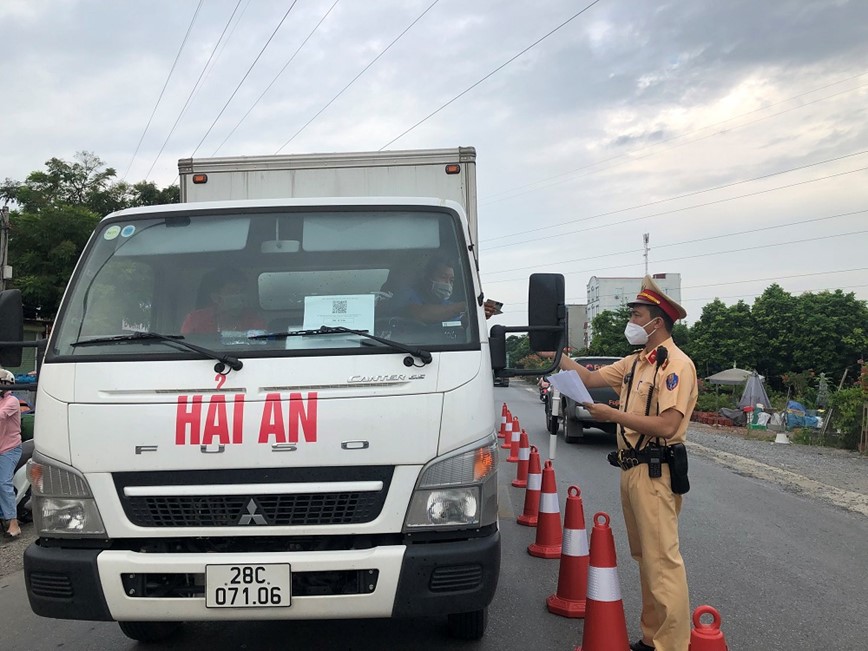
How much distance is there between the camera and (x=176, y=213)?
157 inches

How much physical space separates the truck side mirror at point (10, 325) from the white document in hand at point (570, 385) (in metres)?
2.72

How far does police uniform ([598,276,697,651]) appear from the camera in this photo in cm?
355

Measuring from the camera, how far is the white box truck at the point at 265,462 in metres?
3.10

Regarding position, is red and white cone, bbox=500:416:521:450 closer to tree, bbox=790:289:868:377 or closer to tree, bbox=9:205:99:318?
tree, bbox=9:205:99:318

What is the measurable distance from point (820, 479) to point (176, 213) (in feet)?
33.4

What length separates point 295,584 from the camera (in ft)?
10.1

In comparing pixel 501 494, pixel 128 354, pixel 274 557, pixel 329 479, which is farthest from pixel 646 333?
pixel 501 494

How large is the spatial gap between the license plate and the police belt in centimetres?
178

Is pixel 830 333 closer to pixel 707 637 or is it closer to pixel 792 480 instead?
pixel 792 480

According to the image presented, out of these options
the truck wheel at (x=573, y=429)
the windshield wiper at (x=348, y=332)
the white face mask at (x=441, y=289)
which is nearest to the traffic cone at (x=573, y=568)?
the white face mask at (x=441, y=289)

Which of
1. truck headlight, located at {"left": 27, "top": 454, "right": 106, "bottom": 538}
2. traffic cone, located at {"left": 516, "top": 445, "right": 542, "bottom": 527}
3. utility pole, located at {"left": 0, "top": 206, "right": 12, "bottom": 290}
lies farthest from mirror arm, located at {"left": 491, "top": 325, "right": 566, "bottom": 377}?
utility pole, located at {"left": 0, "top": 206, "right": 12, "bottom": 290}

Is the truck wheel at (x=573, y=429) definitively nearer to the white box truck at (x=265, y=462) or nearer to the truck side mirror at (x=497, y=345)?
the truck side mirror at (x=497, y=345)

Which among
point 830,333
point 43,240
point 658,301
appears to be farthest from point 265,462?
point 830,333

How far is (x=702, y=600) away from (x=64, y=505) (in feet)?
12.9
